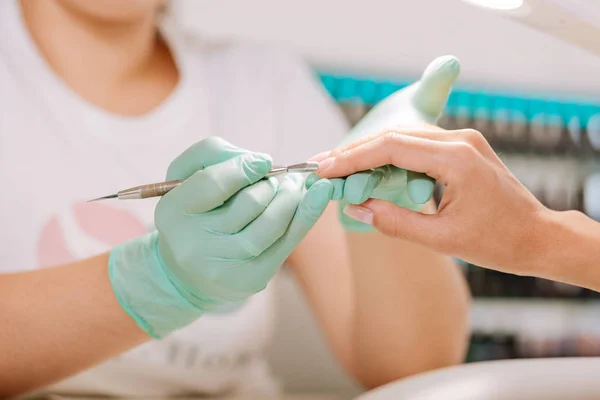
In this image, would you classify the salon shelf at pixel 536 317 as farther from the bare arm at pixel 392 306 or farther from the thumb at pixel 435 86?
the thumb at pixel 435 86

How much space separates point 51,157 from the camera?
95cm

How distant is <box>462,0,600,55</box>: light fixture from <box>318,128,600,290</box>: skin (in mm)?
112

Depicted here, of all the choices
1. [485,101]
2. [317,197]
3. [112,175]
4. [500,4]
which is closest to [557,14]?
[500,4]

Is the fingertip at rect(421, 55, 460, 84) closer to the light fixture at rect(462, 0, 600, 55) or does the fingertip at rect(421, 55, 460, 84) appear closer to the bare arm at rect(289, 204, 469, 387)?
the light fixture at rect(462, 0, 600, 55)

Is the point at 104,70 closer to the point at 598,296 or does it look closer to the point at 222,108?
the point at 222,108

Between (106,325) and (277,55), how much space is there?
0.74 m

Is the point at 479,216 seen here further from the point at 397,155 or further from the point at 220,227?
the point at 220,227

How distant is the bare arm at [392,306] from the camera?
3.21 feet

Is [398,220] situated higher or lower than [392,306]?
higher

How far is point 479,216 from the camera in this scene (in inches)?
21.1

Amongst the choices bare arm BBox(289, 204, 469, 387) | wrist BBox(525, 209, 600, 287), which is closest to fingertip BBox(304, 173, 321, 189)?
wrist BBox(525, 209, 600, 287)

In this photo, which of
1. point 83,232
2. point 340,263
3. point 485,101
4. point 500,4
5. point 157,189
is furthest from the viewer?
point 485,101

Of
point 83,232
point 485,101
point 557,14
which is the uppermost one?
point 557,14

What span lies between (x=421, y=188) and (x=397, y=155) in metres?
0.04
